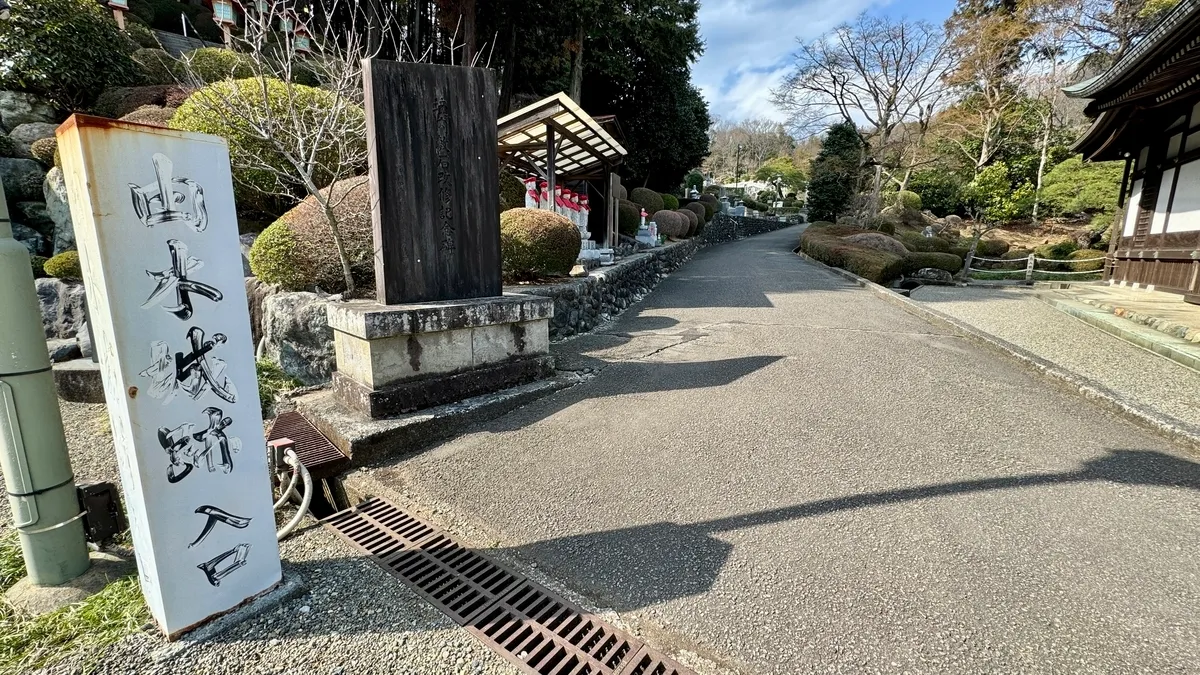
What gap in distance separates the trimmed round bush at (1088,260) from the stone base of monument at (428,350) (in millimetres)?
19315

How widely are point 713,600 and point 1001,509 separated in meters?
1.90

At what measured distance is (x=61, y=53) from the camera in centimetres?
970

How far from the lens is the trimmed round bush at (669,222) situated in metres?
18.3

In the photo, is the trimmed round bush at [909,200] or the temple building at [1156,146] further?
the trimmed round bush at [909,200]

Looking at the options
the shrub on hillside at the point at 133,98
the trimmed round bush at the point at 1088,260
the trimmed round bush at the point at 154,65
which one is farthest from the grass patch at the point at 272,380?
the trimmed round bush at the point at 1088,260

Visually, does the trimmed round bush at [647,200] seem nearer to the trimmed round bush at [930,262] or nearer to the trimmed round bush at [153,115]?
the trimmed round bush at [930,262]

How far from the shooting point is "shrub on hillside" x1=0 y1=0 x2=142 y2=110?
9336 mm

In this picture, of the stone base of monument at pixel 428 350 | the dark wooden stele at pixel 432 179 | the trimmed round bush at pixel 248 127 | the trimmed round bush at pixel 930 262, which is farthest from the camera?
the trimmed round bush at pixel 930 262

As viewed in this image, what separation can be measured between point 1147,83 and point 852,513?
10.2 m

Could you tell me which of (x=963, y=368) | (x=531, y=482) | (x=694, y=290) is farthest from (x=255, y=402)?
(x=694, y=290)

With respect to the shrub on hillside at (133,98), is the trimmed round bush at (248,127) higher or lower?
lower

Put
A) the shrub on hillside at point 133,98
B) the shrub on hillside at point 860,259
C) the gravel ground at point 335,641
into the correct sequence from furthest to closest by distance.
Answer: the shrub on hillside at point 860,259 < the shrub on hillside at point 133,98 < the gravel ground at point 335,641

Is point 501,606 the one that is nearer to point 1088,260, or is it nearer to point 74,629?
point 74,629

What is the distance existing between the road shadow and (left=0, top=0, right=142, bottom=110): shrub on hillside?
45.5ft
